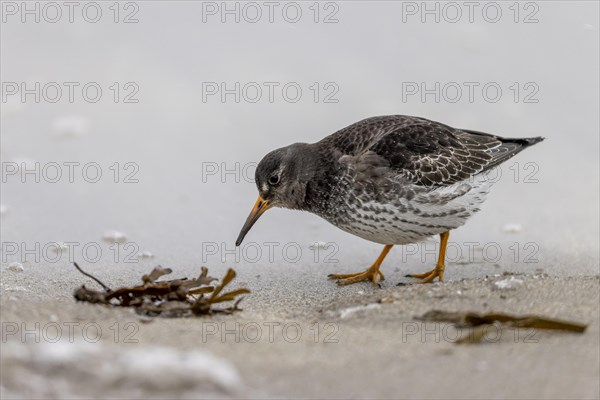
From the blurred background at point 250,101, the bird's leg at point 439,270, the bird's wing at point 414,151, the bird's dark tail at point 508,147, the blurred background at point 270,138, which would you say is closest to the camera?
the blurred background at point 270,138

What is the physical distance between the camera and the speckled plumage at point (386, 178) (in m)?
6.67

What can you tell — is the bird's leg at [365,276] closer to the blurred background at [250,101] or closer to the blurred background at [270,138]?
the blurred background at [270,138]

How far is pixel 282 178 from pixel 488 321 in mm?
2752

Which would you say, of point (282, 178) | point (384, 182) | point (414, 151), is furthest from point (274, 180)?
point (414, 151)

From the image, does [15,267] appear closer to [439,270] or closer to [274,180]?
[274,180]

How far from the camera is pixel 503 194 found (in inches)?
314

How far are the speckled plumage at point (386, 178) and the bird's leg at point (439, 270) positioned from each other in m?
0.22

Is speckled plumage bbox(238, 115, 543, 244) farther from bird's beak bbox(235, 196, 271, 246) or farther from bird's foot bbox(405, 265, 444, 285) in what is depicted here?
bird's foot bbox(405, 265, 444, 285)

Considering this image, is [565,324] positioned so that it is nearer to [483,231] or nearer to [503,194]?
[483,231]

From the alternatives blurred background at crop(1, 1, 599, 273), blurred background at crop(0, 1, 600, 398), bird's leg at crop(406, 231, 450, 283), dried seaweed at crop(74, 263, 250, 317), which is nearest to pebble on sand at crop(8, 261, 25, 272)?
blurred background at crop(0, 1, 600, 398)

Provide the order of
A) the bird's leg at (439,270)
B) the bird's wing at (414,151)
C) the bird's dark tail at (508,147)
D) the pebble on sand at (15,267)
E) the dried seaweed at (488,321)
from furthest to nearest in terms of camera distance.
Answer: the bird's dark tail at (508,147), the bird's leg at (439,270), the bird's wing at (414,151), the pebble on sand at (15,267), the dried seaweed at (488,321)

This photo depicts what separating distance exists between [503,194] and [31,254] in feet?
12.9

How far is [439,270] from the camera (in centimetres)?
697

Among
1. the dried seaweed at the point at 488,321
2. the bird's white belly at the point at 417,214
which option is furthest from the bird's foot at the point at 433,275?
the dried seaweed at the point at 488,321
